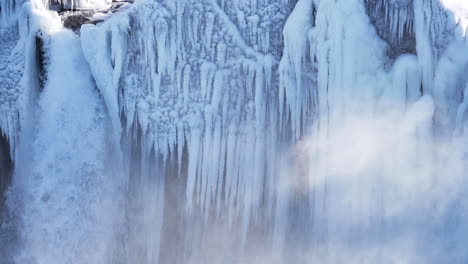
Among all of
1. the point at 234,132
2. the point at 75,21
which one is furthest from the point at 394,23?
the point at 75,21

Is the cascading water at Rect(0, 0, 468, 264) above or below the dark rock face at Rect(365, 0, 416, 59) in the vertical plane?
below

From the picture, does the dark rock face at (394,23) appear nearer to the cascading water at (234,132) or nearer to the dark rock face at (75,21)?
the cascading water at (234,132)

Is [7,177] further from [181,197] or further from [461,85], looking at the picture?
[461,85]

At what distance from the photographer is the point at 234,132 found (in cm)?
630

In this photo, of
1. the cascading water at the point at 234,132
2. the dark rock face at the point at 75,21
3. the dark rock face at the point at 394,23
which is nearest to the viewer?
the cascading water at the point at 234,132

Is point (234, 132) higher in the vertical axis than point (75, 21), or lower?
lower

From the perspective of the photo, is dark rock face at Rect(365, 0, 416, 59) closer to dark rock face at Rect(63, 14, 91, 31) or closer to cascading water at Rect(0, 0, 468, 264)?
cascading water at Rect(0, 0, 468, 264)

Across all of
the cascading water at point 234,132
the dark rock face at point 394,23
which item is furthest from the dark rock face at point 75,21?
the dark rock face at point 394,23

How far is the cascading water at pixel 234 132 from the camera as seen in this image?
5750 millimetres

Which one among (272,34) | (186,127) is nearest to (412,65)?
(272,34)

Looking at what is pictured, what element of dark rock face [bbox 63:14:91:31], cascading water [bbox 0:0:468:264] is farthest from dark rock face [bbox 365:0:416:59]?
dark rock face [bbox 63:14:91:31]

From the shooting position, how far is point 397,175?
19.0 feet

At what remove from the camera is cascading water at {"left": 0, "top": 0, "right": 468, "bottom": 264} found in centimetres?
575

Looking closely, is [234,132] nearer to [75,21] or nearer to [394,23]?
[394,23]
